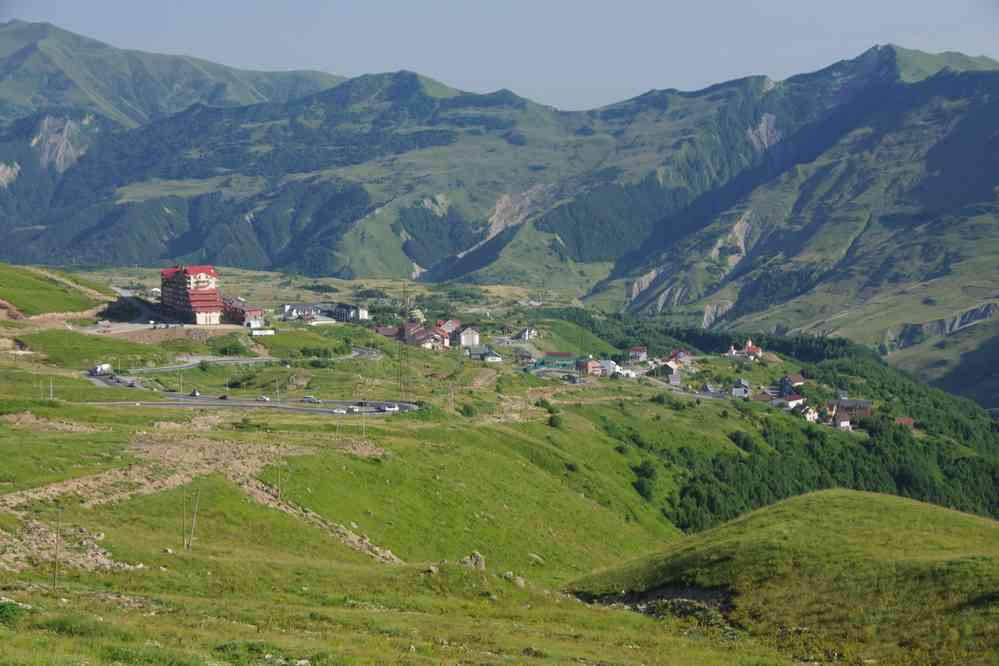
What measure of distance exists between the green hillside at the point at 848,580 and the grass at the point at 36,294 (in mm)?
101935

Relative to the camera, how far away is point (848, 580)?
146 feet

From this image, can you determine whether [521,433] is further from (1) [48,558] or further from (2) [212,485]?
(1) [48,558]

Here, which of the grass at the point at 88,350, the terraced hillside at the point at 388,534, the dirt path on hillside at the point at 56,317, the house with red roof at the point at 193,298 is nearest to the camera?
the terraced hillside at the point at 388,534

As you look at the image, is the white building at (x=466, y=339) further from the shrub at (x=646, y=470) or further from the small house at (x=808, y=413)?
the shrub at (x=646, y=470)

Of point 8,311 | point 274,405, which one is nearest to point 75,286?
point 8,311

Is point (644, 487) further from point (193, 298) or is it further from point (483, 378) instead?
point (193, 298)

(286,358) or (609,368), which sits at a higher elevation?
(286,358)

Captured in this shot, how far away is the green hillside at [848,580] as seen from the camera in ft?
125

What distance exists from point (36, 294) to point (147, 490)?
103 m

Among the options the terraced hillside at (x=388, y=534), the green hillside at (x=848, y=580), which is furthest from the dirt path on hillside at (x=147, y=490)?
the green hillside at (x=848, y=580)

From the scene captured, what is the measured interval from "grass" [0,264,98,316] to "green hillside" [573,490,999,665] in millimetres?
101935

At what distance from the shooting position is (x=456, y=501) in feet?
244

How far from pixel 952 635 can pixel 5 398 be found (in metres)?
65.8

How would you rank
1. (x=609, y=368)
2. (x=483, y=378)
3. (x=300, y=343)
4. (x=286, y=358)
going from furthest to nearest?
(x=609, y=368), (x=300, y=343), (x=483, y=378), (x=286, y=358)
